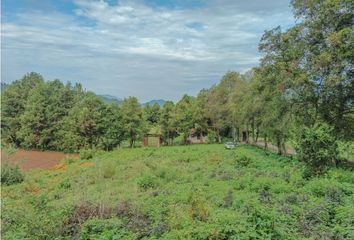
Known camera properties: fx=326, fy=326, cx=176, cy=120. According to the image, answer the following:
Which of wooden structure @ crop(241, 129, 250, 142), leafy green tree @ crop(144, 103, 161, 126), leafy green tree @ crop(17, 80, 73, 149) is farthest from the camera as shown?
leafy green tree @ crop(144, 103, 161, 126)

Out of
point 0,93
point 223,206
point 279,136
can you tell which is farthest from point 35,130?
point 223,206

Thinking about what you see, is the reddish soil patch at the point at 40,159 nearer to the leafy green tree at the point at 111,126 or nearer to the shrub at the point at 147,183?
the leafy green tree at the point at 111,126

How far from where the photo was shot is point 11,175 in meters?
26.6

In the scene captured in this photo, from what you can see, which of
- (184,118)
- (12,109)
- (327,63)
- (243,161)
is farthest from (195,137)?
(327,63)

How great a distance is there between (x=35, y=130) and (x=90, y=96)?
43.1 ft

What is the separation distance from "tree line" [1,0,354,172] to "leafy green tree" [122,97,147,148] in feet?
0.52

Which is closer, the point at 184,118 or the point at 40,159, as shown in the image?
the point at 40,159

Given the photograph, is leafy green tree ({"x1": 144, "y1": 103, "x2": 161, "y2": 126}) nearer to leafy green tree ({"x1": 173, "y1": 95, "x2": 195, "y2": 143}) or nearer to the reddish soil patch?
leafy green tree ({"x1": 173, "y1": 95, "x2": 195, "y2": 143})

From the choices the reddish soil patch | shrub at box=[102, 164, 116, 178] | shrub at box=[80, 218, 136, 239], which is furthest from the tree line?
shrub at box=[102, 164, 116, 178]

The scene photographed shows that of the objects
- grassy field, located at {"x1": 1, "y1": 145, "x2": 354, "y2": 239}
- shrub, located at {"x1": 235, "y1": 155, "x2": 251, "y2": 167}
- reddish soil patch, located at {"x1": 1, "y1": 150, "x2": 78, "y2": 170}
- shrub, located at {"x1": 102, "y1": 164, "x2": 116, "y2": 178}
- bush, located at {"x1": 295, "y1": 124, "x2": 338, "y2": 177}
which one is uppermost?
bush, located at {"x1": 295, "y1": 124, "x2": 338, "y2": 177}

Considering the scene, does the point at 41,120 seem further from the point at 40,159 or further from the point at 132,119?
the point at 132,119

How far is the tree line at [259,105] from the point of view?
20.4m

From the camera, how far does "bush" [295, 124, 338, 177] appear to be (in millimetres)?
16469

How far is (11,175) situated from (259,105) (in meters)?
25.4
